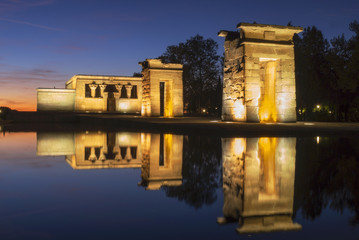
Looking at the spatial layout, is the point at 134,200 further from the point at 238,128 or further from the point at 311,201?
the point at 238,128

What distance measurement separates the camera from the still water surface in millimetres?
2854

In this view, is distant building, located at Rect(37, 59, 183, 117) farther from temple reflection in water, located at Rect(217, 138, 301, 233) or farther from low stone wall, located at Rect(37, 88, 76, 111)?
temple reflection in water, located at Rect(217, 138, 301, 233)

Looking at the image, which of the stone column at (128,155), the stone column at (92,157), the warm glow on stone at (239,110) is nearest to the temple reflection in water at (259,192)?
the stone column at (128,155)

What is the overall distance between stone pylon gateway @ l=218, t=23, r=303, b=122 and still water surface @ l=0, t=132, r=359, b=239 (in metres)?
10.5

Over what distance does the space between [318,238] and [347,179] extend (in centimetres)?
250

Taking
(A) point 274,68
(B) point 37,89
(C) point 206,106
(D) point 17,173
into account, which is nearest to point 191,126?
(A) point 274,68

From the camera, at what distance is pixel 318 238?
2693mm

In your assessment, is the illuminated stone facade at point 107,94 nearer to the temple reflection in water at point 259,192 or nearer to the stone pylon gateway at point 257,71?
the stone pylon gateway at point 257,71

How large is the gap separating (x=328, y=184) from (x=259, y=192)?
1.10m

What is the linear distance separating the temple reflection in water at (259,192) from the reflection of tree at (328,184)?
6.8 inches

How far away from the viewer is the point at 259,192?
4.12 metres

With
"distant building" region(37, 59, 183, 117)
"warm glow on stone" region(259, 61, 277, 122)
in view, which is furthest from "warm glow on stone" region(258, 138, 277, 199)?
"distant building" region(37, 59, 183, 117)

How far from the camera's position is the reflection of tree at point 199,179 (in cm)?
395

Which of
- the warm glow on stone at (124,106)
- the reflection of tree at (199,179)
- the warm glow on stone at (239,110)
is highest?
the warm glow on stone at (124,106)
